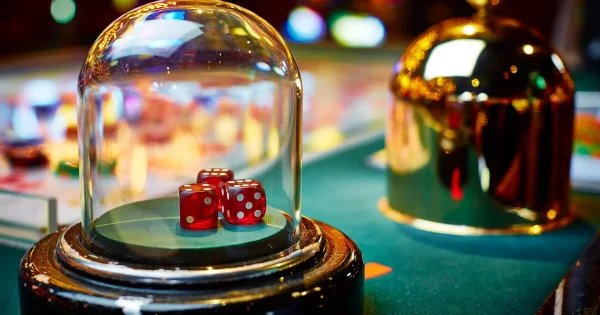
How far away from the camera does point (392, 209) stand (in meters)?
1.77

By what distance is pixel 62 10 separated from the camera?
739 cm

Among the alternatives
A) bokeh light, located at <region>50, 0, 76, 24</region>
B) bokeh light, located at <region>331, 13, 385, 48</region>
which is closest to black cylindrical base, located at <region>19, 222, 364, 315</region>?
bokeh light, located at <region>50, 0, 76, 24</region>

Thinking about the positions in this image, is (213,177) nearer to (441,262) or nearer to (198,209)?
(198,209)

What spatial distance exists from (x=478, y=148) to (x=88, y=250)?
2.98 ft

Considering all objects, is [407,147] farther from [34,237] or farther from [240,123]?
[240,123]

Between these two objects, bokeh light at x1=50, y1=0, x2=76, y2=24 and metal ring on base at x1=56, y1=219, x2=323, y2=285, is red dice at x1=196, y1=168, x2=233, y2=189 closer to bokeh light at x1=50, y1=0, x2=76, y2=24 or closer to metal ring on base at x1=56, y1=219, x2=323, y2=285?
metal ring on base at x1=56, y1=219, x2=323, y2=285

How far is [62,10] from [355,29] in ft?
12.1

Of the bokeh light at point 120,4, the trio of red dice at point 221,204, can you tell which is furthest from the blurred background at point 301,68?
the trio of red dice at point 221,204

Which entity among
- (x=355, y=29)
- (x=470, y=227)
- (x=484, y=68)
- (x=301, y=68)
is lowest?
(x=355, y=29)

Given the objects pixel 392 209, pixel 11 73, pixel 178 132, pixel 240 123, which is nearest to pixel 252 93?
pixel 240 123

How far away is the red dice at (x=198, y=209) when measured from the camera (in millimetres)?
1026

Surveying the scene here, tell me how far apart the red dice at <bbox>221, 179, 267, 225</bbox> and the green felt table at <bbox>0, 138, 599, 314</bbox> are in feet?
0.79

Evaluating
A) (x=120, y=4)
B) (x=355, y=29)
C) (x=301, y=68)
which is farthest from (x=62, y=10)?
(x=355, y=29)

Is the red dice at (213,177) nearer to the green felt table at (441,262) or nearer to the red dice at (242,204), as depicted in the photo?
the red dice at (242,204)
